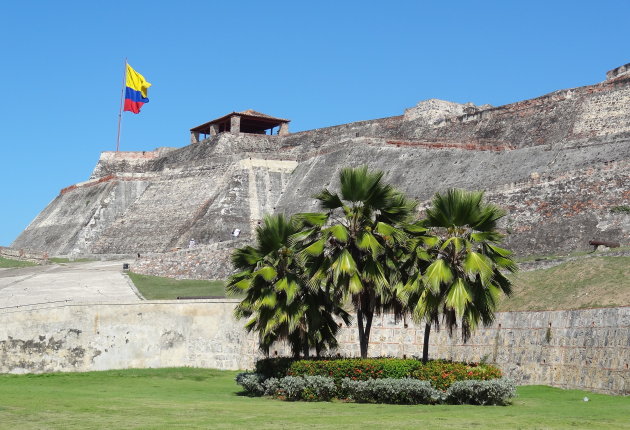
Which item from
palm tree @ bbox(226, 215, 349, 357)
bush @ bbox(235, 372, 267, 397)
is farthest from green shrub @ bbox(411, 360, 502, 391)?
bush @ bbox(235, 372, 267, 397)

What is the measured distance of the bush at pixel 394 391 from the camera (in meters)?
18.2

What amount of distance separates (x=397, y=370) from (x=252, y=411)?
3.56 metres

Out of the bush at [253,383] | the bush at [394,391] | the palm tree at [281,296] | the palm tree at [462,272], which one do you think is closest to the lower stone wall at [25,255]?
the palm tree at [281,296]

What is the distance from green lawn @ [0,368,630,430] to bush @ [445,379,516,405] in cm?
29

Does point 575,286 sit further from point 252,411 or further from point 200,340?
point 200,340

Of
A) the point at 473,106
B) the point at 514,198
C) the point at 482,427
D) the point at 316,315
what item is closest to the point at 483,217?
the point at 316,315

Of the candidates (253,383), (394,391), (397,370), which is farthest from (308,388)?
(394,391)

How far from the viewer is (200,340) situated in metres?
28.1

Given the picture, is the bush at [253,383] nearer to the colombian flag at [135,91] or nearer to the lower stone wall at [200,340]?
the lower stone wall at [200,340]

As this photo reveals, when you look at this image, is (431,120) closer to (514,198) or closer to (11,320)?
(514,198)

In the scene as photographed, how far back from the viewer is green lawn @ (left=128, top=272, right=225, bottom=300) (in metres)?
32.2

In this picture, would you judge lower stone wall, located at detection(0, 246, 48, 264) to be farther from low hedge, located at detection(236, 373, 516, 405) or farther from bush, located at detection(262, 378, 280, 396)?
low hedge, located at detection(236, 373, 516, 405)

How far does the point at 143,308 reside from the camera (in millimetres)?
27922

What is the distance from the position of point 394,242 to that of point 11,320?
1183 centimetres
